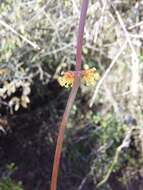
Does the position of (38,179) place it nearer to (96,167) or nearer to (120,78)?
(96,167)

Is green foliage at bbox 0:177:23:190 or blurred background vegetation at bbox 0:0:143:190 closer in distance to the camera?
green foliage at bbox 0:177:23:190

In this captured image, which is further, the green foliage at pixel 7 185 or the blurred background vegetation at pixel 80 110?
the blurred background vegetation at pixel 80 110

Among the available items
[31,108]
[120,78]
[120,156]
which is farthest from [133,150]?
[31,108]

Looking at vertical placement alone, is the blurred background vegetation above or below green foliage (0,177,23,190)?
above

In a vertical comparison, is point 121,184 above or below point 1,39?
below

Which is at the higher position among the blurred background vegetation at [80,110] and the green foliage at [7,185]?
the blurred background vegetation at [80,110]

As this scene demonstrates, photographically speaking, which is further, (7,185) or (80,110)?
(80,110)

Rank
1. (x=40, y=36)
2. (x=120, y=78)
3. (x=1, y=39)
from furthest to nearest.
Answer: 1. (x=120, y=78)
2. (x=40, y=36)
3. (x=1, y=39)

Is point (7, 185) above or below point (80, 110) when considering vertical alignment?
below
